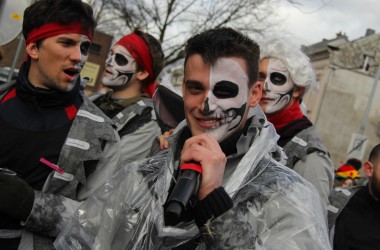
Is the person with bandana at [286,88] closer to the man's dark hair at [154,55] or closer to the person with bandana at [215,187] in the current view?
the man's dark hair at [154,55]

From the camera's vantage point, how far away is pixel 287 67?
341 cm

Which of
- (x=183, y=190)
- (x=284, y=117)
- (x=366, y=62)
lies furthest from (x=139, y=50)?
(x=366, y=62)

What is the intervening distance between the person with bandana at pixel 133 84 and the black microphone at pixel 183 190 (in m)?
1.96

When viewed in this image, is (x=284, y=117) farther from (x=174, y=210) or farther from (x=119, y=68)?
Result: (x=174, y=210)

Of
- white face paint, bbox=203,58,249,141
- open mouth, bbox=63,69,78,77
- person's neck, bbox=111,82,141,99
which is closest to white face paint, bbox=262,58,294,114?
person's neck, bbox=111,82,141,99

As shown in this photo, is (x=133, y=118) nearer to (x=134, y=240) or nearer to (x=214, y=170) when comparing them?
(x=134, y=240)

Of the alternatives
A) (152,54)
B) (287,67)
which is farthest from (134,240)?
(152,54)

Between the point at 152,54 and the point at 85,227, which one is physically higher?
the point at 152,54

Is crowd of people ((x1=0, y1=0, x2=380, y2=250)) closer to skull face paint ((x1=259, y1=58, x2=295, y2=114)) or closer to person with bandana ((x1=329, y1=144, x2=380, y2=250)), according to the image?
person with bandana ((x1=329, y1=144, x2=380, y2=250))

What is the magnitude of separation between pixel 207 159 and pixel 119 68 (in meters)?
2.53

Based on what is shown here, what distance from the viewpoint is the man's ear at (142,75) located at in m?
3.92

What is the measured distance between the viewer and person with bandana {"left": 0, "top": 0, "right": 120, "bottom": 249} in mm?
2170

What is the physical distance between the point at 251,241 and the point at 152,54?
2720mm

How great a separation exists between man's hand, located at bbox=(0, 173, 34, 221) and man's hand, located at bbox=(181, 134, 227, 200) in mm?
944
